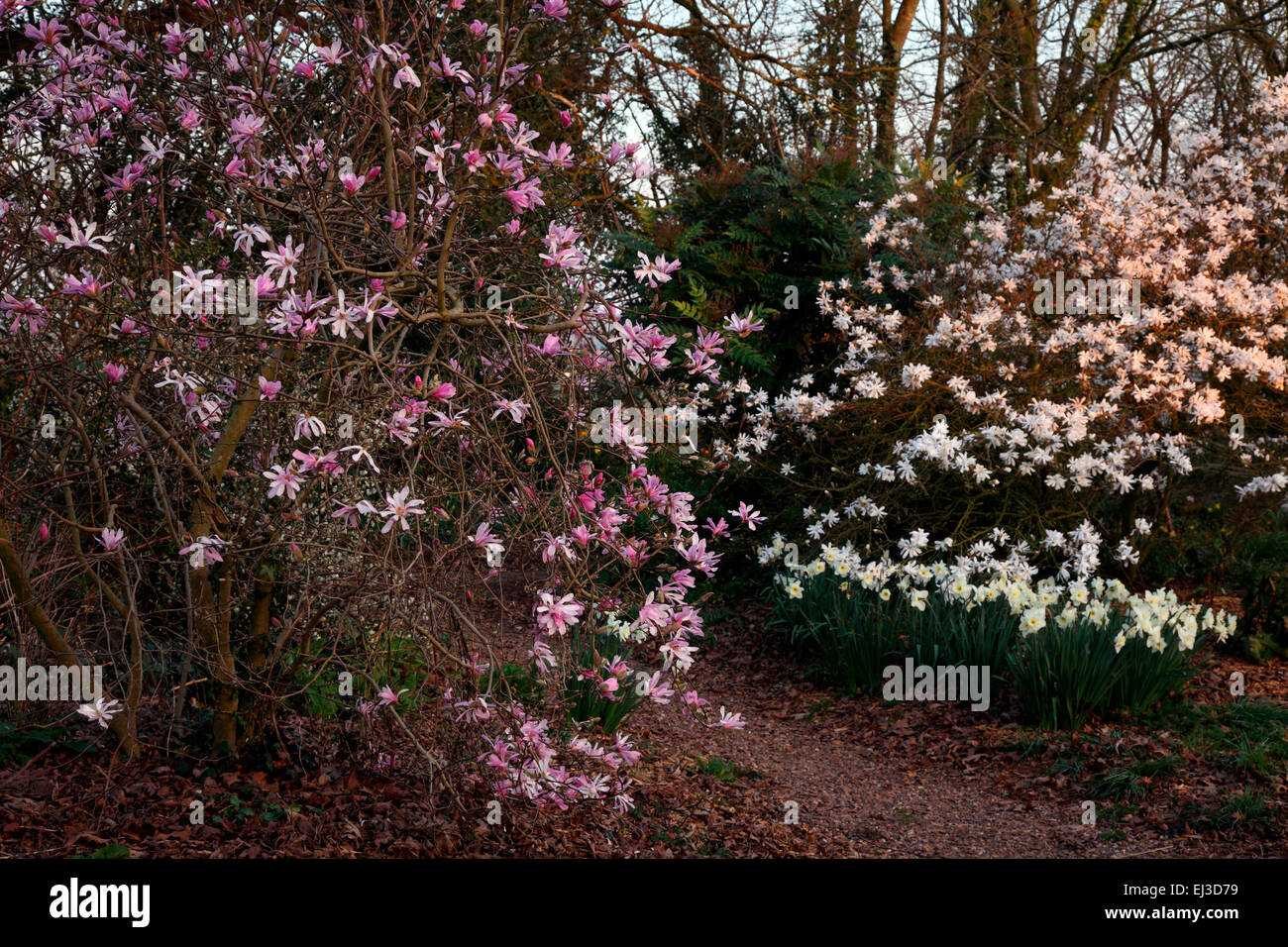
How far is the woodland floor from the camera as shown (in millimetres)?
3264

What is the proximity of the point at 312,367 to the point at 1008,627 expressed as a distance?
12.2 feet

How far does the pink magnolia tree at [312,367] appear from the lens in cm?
295

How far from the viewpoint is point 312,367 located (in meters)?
3.55

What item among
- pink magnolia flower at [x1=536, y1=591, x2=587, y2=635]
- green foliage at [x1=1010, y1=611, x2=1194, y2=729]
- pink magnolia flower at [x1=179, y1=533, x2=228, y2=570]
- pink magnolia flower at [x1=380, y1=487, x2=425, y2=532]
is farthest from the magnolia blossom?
green foliage at [x1=1010, y1=611, x2=1194, y2=729]

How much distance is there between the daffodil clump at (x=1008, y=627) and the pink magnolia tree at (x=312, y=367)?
2.33 meters

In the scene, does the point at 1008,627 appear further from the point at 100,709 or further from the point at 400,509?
the point at 100,709

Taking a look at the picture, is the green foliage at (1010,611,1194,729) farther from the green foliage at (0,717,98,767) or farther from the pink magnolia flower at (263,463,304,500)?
the green foliage at (0,717,98,767)

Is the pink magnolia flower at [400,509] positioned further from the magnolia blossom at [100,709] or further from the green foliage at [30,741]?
the green foliage at [30,741]

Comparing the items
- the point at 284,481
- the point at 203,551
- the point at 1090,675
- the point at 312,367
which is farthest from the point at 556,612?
the point at 1090,675

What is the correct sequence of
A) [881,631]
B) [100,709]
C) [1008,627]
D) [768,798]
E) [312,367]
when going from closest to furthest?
[100,709]
[312,367]
[768,798]
[1008,627]
[881,631]

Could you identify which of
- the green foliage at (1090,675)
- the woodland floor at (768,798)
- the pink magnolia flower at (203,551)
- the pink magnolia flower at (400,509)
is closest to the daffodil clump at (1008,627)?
the green foliage at (1090,675)

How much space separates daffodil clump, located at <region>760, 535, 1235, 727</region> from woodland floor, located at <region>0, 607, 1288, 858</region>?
0.20m
